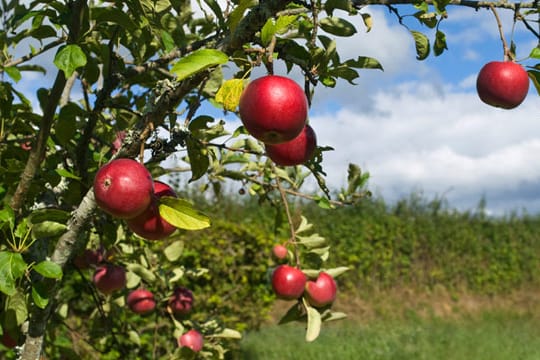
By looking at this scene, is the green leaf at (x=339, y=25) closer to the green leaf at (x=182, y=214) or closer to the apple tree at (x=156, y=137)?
the apple tree at (x=156, y=137)

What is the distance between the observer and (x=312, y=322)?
2.13 metres

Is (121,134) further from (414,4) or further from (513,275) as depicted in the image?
(513,275)

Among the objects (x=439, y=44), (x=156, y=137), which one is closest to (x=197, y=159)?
(x=156, y=137)

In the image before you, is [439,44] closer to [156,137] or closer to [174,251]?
[156,137]

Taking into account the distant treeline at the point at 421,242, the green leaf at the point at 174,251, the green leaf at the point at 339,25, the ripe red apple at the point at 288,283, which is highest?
the green leaf at the point at 339,25

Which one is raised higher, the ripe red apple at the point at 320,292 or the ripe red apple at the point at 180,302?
the ripe red apple at the point at 320,292

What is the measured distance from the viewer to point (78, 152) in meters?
1.88

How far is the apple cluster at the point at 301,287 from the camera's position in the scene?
6.95 feet

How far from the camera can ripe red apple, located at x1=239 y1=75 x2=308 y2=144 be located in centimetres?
99

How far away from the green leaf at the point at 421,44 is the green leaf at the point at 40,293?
1.13 metres

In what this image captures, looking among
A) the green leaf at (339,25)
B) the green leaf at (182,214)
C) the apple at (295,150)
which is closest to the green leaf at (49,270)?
the green leaf at (182,214)

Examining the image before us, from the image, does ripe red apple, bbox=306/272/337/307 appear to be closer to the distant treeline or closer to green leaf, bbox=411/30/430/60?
green leaf, bbox=411/30/430/60

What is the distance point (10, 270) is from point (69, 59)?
1.61 feet

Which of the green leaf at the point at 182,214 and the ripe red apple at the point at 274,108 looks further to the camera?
the green leaf at the point at 182,214
